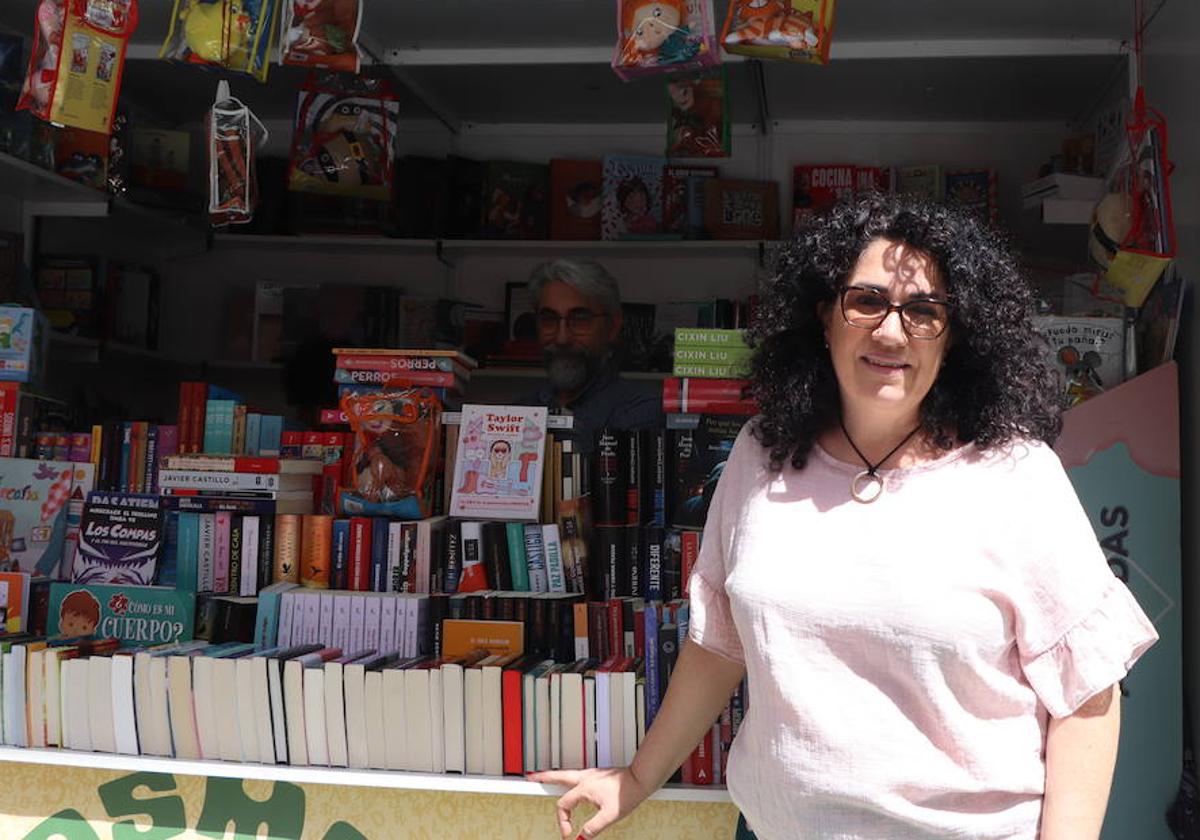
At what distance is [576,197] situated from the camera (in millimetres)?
4648

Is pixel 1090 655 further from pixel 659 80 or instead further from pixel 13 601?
pixel 659 80

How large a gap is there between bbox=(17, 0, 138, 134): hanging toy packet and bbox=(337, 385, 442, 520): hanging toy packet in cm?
93

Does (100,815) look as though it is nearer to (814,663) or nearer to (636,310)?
(814,663)

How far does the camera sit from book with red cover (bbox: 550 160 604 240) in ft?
15.2

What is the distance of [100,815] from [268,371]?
2786 mm

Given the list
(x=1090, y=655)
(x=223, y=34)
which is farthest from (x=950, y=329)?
(x=223, y=34)

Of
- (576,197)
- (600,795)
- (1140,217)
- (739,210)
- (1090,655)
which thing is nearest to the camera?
(1090,655)

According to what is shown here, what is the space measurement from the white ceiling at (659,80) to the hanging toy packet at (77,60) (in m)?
0.71

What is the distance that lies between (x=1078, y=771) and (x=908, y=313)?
0.60m

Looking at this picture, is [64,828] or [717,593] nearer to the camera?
[717,593]

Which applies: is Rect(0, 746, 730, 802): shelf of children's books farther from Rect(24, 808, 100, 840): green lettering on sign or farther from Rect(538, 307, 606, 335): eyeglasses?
Rect(538, 307, 606, 335): eyeglasses

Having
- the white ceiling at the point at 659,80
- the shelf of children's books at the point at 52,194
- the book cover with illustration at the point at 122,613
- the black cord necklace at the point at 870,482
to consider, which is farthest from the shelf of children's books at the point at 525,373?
the black cord necklace at the point at 870,482

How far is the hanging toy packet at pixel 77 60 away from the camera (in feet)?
8.66

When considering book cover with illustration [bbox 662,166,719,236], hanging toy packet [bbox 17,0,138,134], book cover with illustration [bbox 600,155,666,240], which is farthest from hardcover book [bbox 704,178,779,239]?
hanging toy packet [bbox 17,0,138,134]
